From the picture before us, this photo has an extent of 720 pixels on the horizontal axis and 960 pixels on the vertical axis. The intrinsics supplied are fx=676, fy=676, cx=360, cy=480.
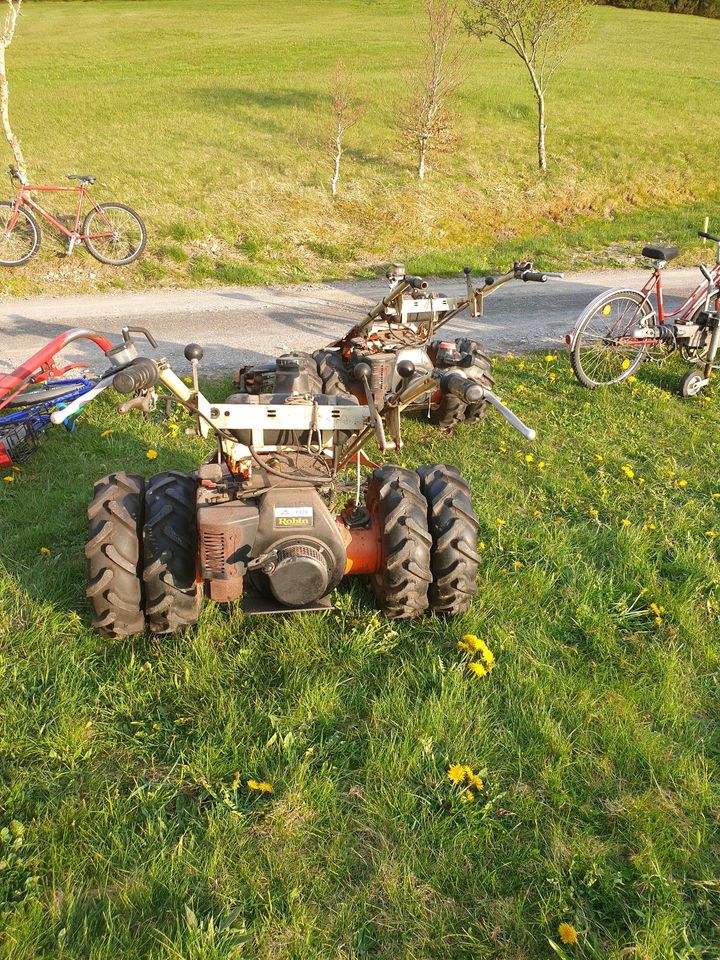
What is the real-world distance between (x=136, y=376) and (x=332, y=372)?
4023 millimetres

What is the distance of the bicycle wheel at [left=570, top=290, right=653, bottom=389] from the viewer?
755 cm

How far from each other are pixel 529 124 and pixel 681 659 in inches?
895

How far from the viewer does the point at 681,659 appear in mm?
3906

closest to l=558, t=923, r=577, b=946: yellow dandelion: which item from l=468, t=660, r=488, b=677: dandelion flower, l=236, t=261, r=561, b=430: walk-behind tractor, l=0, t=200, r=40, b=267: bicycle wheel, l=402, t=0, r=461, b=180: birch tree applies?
l=468, t=660, r=488, b=677: dandelion flower

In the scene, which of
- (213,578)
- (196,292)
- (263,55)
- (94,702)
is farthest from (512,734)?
(263,55)

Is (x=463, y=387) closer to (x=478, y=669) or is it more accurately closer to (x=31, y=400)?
(x=478, y=669)

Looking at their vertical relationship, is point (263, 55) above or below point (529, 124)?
above

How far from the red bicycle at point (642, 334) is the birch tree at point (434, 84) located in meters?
11.1

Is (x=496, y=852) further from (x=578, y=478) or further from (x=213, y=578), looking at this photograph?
(x=578, y=478)

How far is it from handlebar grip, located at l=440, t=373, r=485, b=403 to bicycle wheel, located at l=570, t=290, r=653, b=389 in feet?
15.2

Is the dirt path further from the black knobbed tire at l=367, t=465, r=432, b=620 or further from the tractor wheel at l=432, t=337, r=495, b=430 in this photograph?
the black knobbed tire at l=367, t=465, r=432, b=620

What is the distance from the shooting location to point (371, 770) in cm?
313

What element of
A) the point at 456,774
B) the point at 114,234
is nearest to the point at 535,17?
the point at 114,234

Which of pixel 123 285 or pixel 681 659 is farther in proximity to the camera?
pixel 123 285
